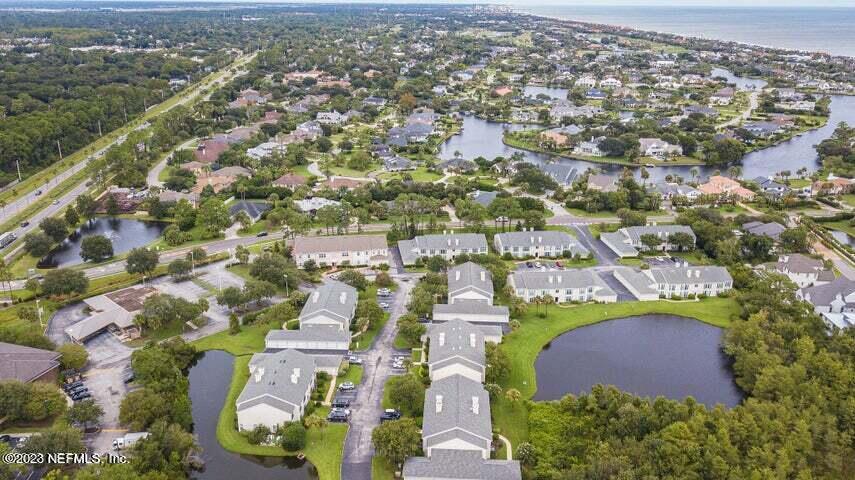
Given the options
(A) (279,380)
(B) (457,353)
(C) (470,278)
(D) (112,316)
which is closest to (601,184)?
(C) (470,278)

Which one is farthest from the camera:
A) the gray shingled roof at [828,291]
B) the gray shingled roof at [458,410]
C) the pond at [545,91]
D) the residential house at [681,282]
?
the pond at [545,91]

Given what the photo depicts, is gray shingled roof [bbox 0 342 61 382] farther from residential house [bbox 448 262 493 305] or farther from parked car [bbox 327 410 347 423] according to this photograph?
residential house [bbox 448 262 493 305]

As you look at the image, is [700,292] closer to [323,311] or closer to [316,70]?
[323,311]

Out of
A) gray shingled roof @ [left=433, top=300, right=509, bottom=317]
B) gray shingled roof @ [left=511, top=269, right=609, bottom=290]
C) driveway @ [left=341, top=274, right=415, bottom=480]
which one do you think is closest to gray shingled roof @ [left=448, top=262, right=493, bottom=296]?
gray shingled roof @ [left=433, top=300, right=509, bottom=317]

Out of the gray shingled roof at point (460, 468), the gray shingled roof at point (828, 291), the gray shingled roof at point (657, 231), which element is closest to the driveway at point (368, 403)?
the gray shingled roof at point (460, 468)

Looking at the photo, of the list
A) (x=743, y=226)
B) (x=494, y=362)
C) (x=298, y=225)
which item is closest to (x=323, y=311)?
(x=494, y=362)

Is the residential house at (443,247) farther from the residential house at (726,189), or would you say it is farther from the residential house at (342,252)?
the residential house at (726,189)
